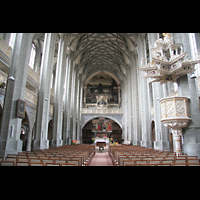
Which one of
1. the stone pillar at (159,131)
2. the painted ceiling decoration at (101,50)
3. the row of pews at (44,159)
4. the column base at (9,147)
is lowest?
the row of pews at (44,159)

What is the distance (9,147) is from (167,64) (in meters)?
8.32

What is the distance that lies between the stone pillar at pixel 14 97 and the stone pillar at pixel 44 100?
365 centimetres

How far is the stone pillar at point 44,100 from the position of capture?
465 inches

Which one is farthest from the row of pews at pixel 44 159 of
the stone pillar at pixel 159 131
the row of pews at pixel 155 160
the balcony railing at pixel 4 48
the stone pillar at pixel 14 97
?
the balcony railing at pixel 4 48

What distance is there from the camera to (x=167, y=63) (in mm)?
7625

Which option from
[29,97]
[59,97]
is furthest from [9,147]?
[59,97]

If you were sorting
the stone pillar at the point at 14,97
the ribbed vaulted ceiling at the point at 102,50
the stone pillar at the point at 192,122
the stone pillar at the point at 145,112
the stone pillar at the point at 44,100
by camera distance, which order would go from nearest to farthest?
the stone pillar at the point at 192,122 < the stone pillar at the point at 14,97 < the stone pillar at the point at 44,100 < the stone pillar at the point at 145,112 < the ribbed vaulted ceiling at the point at 102,50

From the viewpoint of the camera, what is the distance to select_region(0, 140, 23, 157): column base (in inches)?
283

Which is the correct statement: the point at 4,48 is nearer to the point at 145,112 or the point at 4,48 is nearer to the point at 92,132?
the point at 145,112

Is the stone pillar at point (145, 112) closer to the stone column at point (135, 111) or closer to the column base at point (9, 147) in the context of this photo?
the stone column at point (135, 111)
